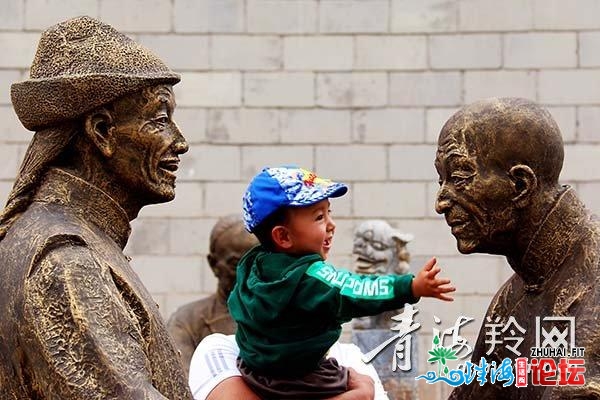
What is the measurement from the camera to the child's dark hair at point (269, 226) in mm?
7141

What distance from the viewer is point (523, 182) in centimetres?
628

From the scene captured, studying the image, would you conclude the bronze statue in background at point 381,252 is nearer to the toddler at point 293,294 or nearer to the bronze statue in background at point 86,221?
the toddler at point 293,294

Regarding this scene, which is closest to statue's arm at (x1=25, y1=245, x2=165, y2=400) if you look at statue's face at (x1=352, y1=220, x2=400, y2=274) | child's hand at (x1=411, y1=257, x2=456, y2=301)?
child's hand at (x1=411, y1=257, x2=456, y2=301)

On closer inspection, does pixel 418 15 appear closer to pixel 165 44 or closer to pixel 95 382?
pixel 165 44

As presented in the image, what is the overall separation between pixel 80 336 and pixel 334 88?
942 centimetres

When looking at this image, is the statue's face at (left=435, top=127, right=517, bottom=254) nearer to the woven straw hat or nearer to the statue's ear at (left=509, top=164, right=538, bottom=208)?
the statue's ear at (left=509, top=164, right=538, bottom=208)

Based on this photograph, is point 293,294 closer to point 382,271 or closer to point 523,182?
point 523,182

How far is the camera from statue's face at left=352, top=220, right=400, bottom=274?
36.3ft

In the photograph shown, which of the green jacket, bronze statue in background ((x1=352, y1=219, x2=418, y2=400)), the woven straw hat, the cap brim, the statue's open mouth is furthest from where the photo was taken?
bronze statue in background ((x1=352, y1=219, x2=418, y2=400))

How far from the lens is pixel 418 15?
14625 millimetres

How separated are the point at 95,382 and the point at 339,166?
922 cm

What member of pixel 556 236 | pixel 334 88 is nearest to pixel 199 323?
pixel 334 88

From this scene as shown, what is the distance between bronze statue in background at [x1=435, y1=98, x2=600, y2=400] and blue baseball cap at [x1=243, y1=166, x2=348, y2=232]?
777 mm

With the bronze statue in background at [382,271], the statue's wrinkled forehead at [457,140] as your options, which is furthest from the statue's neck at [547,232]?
the bronze statue in background at [382,271]
